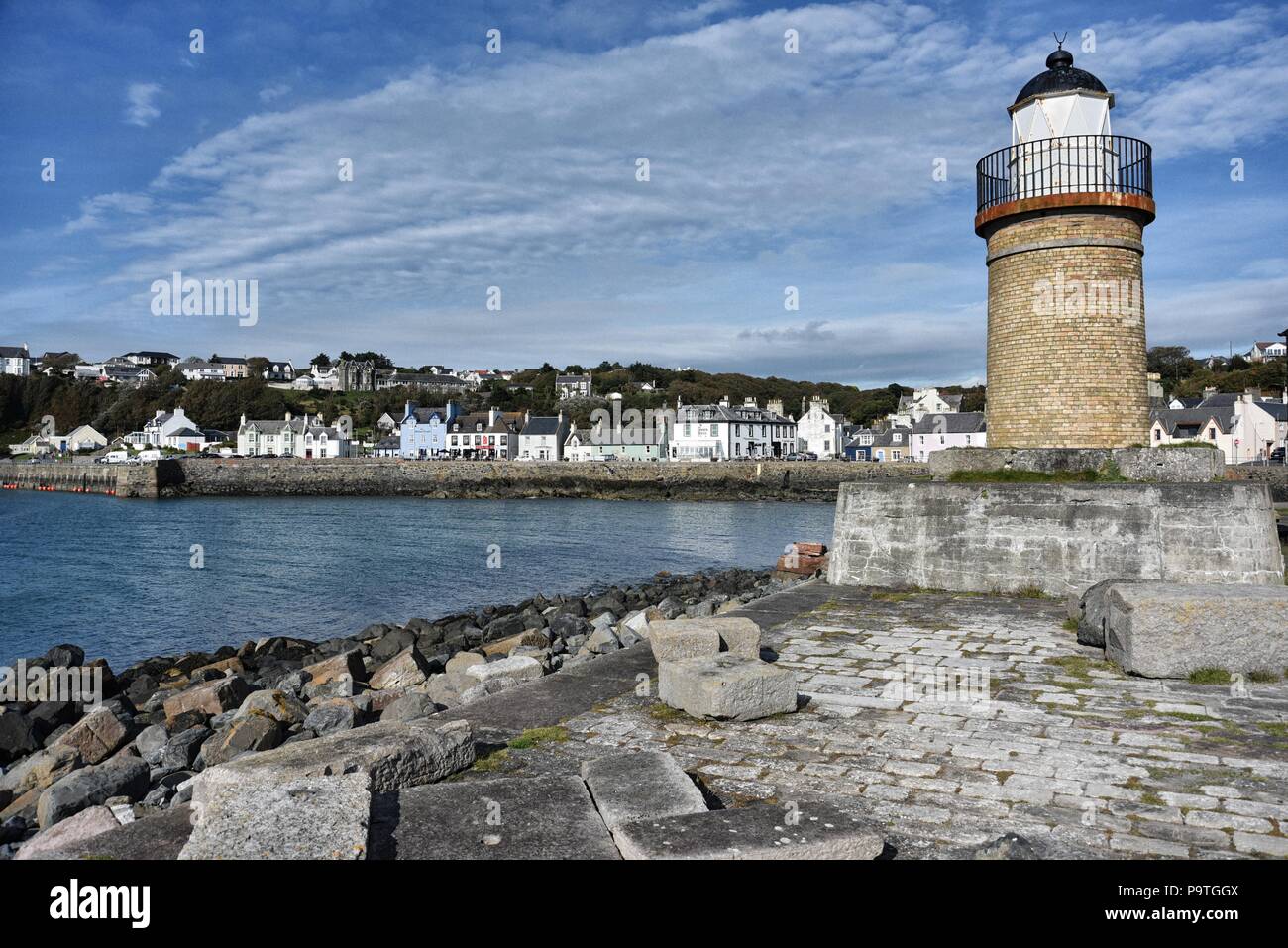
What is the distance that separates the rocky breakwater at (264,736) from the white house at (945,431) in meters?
55.1

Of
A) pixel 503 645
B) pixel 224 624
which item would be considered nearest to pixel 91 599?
pixel 224 624

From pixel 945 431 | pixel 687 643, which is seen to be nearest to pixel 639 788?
Result: pixel 687 643

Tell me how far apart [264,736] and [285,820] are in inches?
176

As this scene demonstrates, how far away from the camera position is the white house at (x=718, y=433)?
264ft

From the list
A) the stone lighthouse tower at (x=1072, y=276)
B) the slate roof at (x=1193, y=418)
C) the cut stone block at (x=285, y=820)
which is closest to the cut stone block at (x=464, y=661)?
the cut stone block at (x=285, y=820)

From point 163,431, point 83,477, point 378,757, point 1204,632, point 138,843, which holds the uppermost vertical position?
point 163,431

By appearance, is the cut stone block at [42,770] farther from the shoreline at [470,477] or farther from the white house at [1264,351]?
the white house at [1264,351]

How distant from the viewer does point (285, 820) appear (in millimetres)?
3371

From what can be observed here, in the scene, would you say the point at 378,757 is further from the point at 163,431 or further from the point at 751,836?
the point at 163,431

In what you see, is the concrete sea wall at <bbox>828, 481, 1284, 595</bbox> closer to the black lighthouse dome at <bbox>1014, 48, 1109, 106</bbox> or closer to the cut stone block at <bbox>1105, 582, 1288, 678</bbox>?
the cut stone block at <bbox>1105, 582, 1288, 678</bbox>

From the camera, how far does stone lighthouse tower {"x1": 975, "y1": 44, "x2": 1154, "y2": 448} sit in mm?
11641

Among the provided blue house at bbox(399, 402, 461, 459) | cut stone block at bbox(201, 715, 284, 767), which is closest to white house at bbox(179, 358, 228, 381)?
blue house at bbox(399, 402, 461, 459)

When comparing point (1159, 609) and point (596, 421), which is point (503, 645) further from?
point (596, 421)
